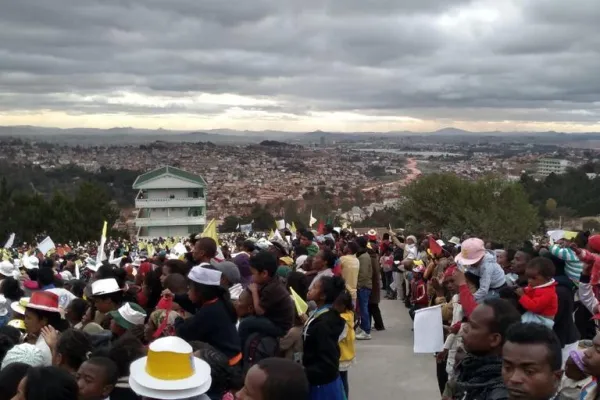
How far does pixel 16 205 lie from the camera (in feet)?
172

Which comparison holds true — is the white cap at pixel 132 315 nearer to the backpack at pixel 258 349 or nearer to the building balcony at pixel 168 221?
the backpack at pixel 258 349

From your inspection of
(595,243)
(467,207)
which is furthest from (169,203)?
(595,243)

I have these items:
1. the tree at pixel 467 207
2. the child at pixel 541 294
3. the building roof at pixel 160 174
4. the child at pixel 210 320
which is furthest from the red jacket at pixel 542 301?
the building roof at pixel 160 174

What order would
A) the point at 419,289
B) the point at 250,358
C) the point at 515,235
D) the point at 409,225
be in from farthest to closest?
the point at 409,225 < the point at 515,235 < the point at 419,289 < the point at 250,358

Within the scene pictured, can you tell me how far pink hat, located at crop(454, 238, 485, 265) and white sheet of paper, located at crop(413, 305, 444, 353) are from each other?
0.89m

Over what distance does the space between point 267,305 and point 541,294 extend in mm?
2161

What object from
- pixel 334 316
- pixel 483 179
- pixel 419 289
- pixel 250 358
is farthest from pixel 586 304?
pixel 483 179

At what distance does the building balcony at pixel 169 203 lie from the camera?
7250 centimetres

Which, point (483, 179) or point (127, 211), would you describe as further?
point (127, 211)

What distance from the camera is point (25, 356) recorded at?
12.1ft

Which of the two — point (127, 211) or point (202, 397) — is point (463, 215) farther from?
point (127, 211)

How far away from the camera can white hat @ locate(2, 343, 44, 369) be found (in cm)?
361

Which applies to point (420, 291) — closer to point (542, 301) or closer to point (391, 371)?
point (391, 371)

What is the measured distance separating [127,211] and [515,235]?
81.7 meters
